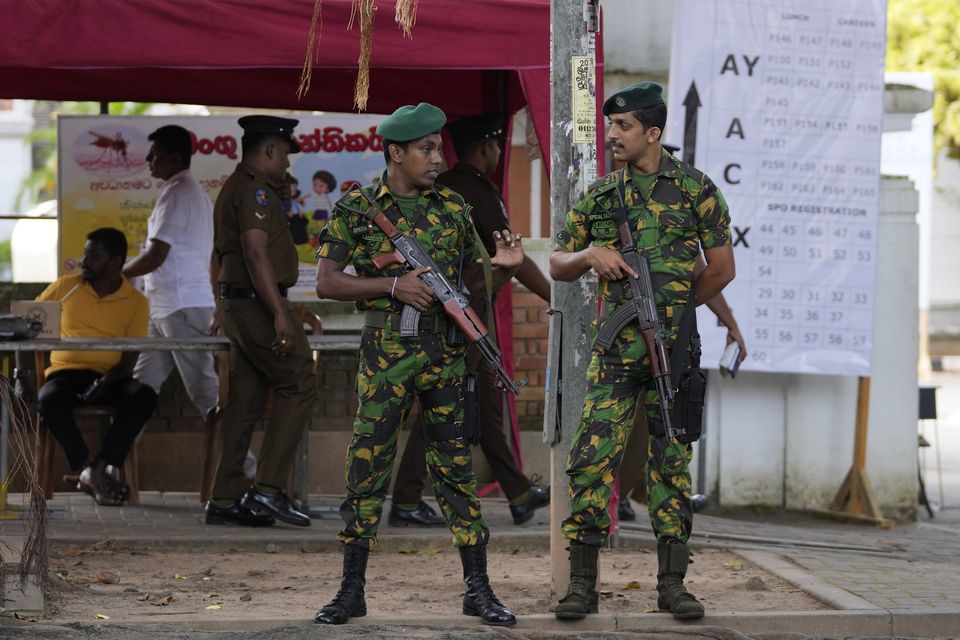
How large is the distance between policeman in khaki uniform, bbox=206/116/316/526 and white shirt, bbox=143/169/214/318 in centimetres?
122

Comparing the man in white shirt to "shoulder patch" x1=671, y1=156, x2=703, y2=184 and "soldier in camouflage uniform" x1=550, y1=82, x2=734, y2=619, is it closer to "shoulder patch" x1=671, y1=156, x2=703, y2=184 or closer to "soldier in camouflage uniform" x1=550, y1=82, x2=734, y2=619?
"soldier in camouflage uniform" x1=550, y1=82, x2=734, y2=619

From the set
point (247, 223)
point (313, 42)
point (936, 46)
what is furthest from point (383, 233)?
point (936, 46)

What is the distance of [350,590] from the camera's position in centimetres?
542

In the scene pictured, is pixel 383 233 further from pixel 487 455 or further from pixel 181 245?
pixel 181 245

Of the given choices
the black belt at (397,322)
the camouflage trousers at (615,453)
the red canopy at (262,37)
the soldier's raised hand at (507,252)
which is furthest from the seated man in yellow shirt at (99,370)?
the camouflage trousers at (615,453)

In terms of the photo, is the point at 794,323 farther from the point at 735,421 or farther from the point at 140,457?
the point at 140,457

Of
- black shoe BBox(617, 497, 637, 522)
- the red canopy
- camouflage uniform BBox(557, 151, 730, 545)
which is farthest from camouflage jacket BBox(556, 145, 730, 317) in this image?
black shoe BBox(617, 497, 637, 522)

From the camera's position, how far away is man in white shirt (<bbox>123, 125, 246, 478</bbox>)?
29.0 feet

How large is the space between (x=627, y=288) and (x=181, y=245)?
4314 millimetres

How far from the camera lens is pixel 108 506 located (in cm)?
852

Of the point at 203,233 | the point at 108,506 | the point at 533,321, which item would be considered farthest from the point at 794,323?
the point at 108,506

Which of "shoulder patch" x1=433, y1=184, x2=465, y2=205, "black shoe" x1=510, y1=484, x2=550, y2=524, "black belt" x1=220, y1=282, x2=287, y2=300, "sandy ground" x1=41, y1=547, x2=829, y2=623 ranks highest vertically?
"shoulder patch" x1=433, y1=184, x2=465, y2=205

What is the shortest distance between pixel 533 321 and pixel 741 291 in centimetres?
131

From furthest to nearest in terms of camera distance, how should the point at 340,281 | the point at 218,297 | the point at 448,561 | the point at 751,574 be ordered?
the point at 218,297 < the point at 448,561 < the point at 751,574 < the point at 340,281
